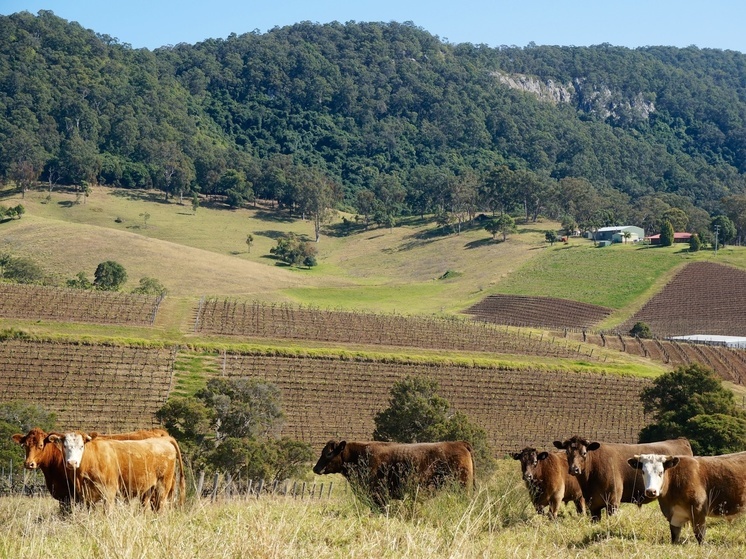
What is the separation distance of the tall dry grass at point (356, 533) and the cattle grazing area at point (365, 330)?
190ft

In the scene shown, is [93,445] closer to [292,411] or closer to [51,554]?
[51,554]

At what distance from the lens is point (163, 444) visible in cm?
1547

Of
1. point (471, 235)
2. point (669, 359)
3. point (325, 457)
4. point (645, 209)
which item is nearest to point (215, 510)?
point (325, 457)

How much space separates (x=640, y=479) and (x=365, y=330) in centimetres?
6206

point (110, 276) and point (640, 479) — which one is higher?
point (640, 479)

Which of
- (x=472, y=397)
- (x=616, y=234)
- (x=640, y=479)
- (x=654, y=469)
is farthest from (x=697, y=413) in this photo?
(x=616, y=234)

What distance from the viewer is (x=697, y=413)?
48062mm

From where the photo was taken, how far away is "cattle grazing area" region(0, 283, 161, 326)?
70.1 meters

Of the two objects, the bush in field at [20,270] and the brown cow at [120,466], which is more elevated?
the brown cow at [120,466]

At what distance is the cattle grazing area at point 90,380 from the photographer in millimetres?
50812

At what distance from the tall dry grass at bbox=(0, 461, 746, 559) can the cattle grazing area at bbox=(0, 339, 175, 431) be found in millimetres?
35501

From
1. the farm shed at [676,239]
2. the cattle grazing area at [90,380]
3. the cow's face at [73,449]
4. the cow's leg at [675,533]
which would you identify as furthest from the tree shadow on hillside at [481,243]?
the cow's face at [73,449]

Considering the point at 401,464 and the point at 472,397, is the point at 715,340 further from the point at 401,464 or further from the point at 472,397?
the point at 401,464

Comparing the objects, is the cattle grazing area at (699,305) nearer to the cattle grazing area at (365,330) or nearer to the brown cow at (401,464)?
the cattle grazing area at (365,330)
